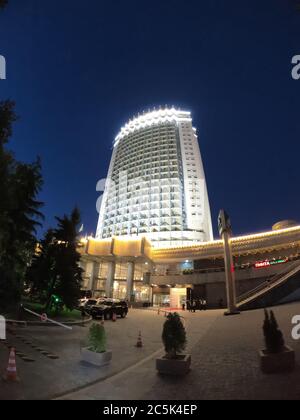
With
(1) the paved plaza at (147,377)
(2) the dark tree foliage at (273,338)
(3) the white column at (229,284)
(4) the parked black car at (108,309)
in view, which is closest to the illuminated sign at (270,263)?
(3) the white column at (229,284)

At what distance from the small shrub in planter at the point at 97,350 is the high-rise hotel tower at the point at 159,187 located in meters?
74.7

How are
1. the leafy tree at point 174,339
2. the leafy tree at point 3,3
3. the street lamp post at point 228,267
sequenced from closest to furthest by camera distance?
1. the leafy tree at point 3,3
2. the leafy tree at point 174,339
3. the street lamp post at point 228,267

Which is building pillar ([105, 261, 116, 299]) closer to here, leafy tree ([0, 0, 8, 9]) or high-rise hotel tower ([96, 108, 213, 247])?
high-rise hotel tower ([96, 108, 213, 247])

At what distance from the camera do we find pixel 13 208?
455 inches

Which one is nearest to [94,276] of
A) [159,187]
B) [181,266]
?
[181,266]

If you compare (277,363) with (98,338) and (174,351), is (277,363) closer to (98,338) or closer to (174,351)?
(174,351)

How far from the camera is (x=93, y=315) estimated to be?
2456cm

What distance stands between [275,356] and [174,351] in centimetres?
283

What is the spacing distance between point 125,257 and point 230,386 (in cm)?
4871

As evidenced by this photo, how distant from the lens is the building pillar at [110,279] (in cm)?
5425

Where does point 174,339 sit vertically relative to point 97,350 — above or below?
above

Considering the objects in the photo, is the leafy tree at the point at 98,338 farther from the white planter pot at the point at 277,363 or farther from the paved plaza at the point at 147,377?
Result: the white planter pot at the point at 277,363

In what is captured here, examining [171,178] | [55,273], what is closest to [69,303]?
[55,273]
